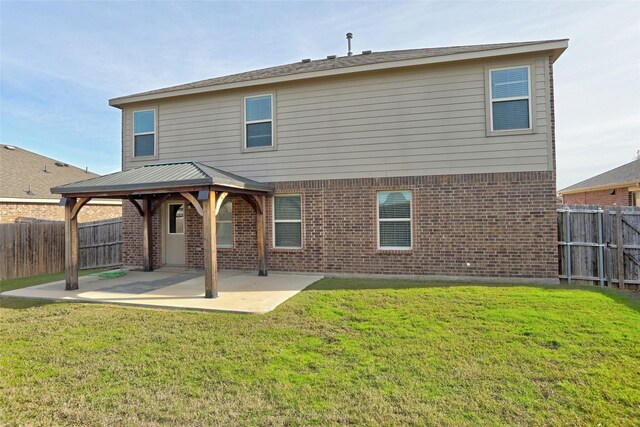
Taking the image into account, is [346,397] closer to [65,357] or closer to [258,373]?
[258,373]

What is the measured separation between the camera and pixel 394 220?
9.02 meters

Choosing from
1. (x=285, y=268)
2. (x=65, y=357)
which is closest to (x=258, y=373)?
(x=65, y=357)

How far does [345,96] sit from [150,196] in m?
6.55

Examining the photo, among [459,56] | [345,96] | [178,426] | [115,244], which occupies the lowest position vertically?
[178,426]

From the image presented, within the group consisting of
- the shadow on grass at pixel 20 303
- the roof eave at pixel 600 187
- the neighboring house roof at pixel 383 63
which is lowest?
the shadow on grass at pixel 20 303

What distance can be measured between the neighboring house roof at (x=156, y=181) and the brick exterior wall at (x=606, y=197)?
1959cm

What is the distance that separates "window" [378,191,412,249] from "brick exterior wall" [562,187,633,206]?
15.1m

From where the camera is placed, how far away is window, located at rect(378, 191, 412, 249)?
8938 mm

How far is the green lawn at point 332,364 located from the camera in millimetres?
3002

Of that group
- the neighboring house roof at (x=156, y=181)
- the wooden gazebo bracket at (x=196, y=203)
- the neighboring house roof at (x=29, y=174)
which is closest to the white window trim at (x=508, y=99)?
the neighboring house roof at (x=156, y=181)

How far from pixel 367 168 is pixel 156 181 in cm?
510

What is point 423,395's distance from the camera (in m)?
3.23

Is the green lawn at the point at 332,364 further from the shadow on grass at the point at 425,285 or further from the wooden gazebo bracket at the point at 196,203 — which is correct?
the wooden gazebo bracket at the point at 196,203

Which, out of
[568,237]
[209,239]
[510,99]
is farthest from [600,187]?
[209,239]
